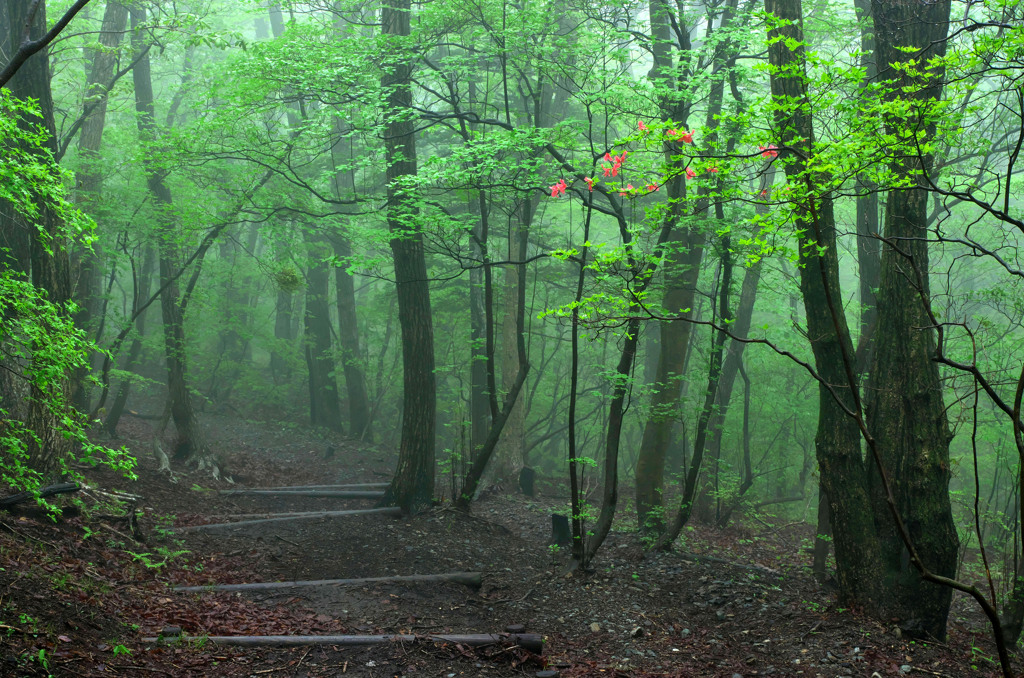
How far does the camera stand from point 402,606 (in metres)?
5.98

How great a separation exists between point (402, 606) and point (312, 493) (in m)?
5.14

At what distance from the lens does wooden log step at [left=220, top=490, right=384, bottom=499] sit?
1044 cm

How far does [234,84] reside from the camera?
928 centimetres

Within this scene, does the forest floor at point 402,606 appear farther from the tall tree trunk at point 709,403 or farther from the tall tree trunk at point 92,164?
the tall tree trunk at point 92,164

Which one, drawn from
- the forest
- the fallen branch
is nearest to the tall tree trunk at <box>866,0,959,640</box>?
the forest

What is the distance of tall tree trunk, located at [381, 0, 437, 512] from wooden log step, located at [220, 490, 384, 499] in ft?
4.06

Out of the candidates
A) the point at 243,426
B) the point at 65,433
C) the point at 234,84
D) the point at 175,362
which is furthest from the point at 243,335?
the point at 65,433

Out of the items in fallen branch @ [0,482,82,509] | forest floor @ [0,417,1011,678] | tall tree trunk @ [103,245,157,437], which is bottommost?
forest floor @ [0,417,1011,678]

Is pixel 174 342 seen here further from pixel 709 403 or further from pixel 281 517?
pixel 709 403

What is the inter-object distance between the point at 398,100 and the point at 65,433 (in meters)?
6.36

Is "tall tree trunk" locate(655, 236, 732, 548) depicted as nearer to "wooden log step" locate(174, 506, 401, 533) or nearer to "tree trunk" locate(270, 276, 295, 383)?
"wooden log step" locate(174, 506, 401, 533)

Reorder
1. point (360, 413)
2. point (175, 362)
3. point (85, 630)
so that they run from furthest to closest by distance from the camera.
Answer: point (360, 413), point (175, 362), point (85, 630)

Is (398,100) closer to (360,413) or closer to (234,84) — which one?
(234,84)

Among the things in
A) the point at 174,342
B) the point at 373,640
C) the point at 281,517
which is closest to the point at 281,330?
the point at 174,342
